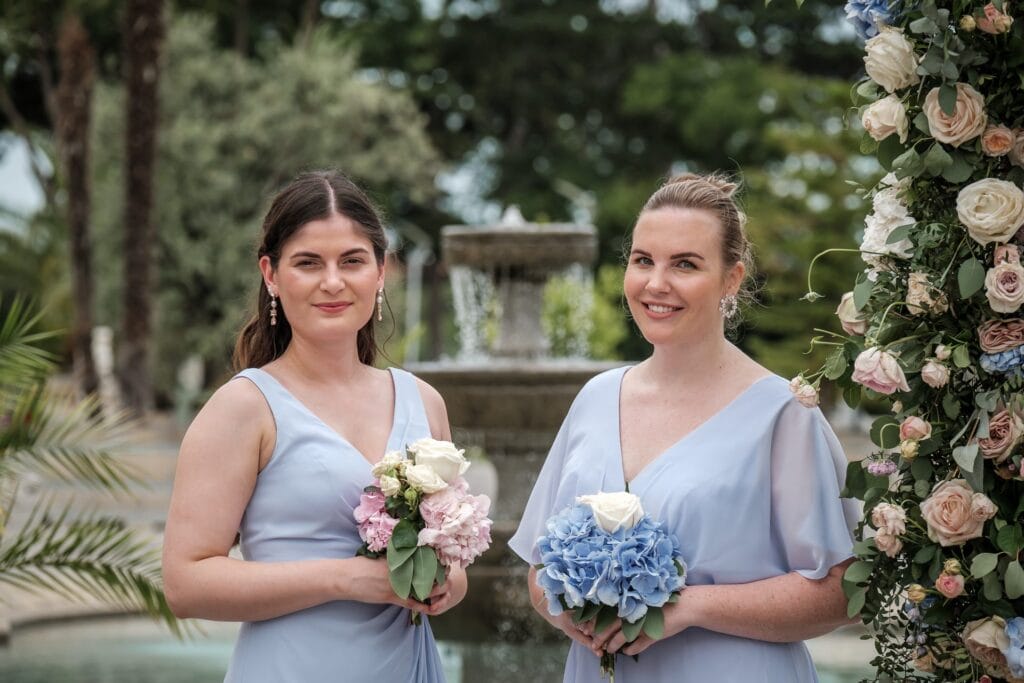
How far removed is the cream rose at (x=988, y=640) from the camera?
2.85m

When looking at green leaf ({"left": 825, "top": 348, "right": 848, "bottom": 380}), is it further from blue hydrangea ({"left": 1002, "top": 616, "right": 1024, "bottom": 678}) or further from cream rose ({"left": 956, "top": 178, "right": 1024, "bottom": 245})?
blue hydrangea ({"left": 1002, "top": 616, "right": 1024, "bottom": 678})

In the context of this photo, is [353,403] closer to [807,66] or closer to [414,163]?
[414,163]

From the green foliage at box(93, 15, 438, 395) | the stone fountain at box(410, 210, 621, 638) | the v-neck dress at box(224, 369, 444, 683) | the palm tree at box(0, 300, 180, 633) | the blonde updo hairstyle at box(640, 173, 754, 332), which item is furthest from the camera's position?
the green foliage at box(93, 15, 438, 395)

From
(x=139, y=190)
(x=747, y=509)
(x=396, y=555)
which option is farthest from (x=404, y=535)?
(x=139, y=190)

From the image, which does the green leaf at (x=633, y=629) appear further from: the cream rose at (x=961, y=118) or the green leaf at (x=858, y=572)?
the cream rose at (x=961, y=118)

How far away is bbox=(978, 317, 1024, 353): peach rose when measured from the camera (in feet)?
9.25

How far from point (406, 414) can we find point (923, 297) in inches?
52.6

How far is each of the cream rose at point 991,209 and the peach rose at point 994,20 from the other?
307 mm

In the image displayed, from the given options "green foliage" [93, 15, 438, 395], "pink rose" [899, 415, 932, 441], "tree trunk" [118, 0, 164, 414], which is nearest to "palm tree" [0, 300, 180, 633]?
"pink rose" [899, 415, 932, 441]

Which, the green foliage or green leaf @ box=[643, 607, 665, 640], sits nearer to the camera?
green leaf @ box=[643, 607, 665, 640]

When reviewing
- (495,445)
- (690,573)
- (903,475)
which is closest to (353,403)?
(690,573)

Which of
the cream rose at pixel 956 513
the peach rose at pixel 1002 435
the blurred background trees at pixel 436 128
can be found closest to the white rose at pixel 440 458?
the cream rose at pixel 956 513

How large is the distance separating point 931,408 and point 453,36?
34.6 metres

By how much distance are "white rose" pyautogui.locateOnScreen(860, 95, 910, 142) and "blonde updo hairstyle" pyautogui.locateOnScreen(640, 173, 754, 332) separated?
479 mm
